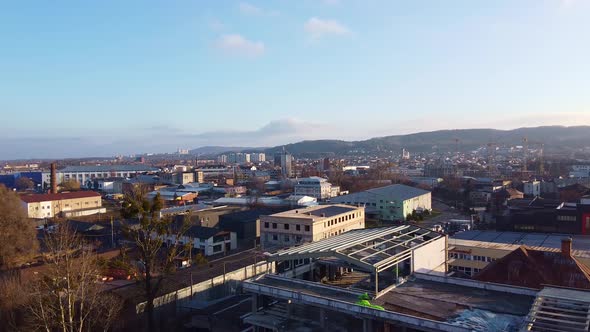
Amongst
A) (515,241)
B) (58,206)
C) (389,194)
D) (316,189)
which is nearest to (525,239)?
(515,241)

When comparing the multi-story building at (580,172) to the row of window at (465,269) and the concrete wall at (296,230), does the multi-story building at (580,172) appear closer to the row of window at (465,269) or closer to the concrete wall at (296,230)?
the row of window at (465,269)

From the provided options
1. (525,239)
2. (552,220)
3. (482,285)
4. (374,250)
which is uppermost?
(374,250)

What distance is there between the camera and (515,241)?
42.7 feet

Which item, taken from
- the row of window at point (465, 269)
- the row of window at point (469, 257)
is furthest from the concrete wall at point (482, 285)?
the row of window at point (469, 257)

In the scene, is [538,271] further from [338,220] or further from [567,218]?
[567,218]

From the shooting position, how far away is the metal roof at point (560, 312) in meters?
5.34

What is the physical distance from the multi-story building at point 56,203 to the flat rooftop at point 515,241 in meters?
20.3

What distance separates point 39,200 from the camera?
79.9ft

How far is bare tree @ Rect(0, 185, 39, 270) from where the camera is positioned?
12.3 meters

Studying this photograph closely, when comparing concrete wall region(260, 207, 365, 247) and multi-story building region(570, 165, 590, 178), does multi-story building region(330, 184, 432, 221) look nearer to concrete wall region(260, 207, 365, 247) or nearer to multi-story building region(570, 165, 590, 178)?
concrete wall region(260, 207, 365, 247)

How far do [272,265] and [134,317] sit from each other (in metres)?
3.27

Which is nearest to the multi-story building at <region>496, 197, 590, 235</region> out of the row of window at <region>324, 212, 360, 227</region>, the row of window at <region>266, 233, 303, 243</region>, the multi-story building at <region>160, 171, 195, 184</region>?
the row of window at <region>324, 212, 360, 227</region>

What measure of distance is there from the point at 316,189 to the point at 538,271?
69.1 feet

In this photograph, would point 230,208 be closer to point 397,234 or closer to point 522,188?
point 397,234
